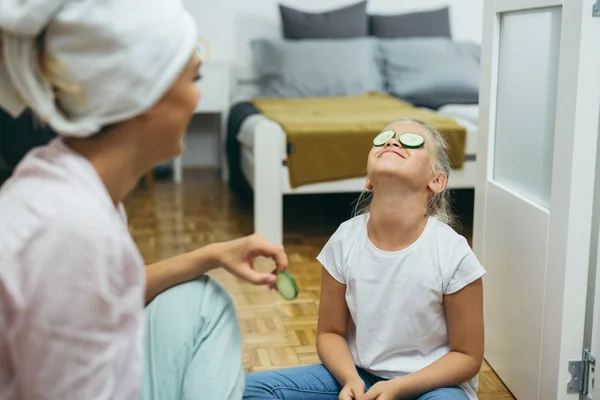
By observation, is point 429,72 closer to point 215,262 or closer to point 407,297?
point 407,297

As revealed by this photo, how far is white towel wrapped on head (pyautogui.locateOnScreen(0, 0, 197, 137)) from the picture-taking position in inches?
34.9

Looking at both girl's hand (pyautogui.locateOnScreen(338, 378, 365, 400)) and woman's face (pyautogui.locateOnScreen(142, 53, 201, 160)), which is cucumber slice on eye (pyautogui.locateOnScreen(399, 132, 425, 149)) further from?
woman's face (pyautogui.locateOnScreen(142, 53, 201, 160))

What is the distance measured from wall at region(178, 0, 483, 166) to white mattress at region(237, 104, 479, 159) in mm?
1121

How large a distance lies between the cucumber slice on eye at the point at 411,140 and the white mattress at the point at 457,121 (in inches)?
65.0

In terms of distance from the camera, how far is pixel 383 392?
1.45 meters

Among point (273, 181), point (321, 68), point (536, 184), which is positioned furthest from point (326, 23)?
point (536, 184)

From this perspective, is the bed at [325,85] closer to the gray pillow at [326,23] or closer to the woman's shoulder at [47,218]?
Result: the gray pillow at [326,23]

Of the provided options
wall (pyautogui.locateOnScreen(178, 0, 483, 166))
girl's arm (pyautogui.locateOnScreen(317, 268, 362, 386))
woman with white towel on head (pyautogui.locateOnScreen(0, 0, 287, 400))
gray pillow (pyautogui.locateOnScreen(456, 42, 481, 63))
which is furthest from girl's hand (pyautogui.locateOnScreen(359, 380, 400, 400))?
wall (pyautogui.locateOnScreen(178, 0, 483, 166))

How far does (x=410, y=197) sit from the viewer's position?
1562 millimetres

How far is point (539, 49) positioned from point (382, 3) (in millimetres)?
3397

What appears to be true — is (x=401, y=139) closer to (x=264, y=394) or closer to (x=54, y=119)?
(x=264, y=394)

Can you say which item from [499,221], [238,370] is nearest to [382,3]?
[499,221]

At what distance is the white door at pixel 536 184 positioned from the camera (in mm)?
1515

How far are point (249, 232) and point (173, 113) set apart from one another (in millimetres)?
2525
